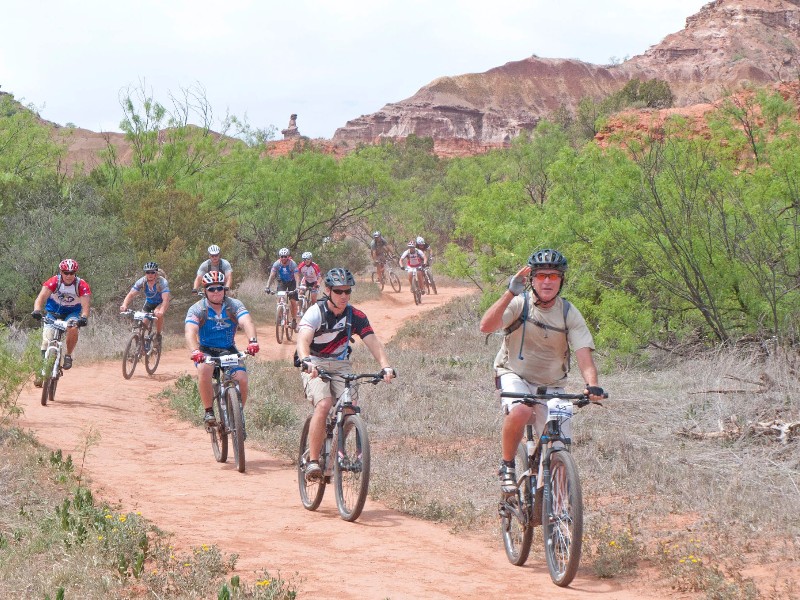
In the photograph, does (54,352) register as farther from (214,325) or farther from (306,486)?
(306,486)

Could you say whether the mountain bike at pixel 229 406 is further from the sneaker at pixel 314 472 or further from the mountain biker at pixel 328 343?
the sneaker at pixel 314 472

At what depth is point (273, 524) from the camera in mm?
7891

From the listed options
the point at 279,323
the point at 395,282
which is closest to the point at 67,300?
the point at 279,323

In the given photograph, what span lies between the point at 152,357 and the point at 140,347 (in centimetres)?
53

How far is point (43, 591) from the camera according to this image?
5.72 meters

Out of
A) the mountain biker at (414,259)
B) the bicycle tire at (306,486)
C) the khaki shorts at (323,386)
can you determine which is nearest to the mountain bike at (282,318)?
the mountain biker at (414,259)

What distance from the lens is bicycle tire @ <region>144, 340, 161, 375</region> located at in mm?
16547

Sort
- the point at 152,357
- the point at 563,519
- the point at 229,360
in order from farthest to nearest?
the point at 152,357, the point at 229,360, the point at 563,519

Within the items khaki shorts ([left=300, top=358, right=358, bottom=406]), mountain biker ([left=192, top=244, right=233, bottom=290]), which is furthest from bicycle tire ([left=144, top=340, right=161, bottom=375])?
khaki shorts ([left=300, top=358, right=358, bottom=406])

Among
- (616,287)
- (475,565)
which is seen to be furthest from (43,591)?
(616,287)

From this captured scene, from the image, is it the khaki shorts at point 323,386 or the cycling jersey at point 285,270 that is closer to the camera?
the khaki shorts at point 323,386

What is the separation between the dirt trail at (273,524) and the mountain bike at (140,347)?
7.94 feet

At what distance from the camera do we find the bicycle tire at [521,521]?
657 cm

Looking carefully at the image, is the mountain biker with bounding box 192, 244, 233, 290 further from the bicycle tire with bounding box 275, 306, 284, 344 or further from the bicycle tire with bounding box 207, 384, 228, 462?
the bicycle tire with bounding box 207, 384, 228, 462
